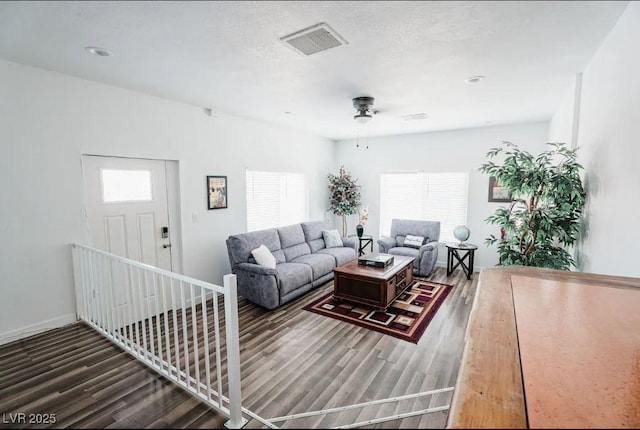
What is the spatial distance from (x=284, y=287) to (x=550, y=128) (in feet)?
16.2

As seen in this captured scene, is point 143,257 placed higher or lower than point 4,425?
higher

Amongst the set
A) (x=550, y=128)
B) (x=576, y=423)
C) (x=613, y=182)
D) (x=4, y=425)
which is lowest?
(x=4, y=425)

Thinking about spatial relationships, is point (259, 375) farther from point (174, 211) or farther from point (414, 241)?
point (414, 241)

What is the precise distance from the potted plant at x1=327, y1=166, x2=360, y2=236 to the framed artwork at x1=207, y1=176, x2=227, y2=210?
280cm

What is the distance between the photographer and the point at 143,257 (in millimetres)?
3686

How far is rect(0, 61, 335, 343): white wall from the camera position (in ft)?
8.95

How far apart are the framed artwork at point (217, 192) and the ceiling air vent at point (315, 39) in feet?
8.43

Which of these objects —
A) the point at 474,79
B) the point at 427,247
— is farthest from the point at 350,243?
the point at 474,79

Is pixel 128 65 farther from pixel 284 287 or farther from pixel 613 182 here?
pixel 613 182

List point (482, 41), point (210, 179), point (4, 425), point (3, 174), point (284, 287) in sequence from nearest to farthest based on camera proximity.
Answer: point (4, 425)
point (482, 41)
point (3, 174)
point (284, 287)
point (210, 179)

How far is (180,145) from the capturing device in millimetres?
3941

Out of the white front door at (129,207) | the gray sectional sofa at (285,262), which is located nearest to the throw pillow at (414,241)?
the gray sectional sofa at (285,262)

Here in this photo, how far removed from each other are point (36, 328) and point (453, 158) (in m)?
6.48

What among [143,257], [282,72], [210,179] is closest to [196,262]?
[143,257]
